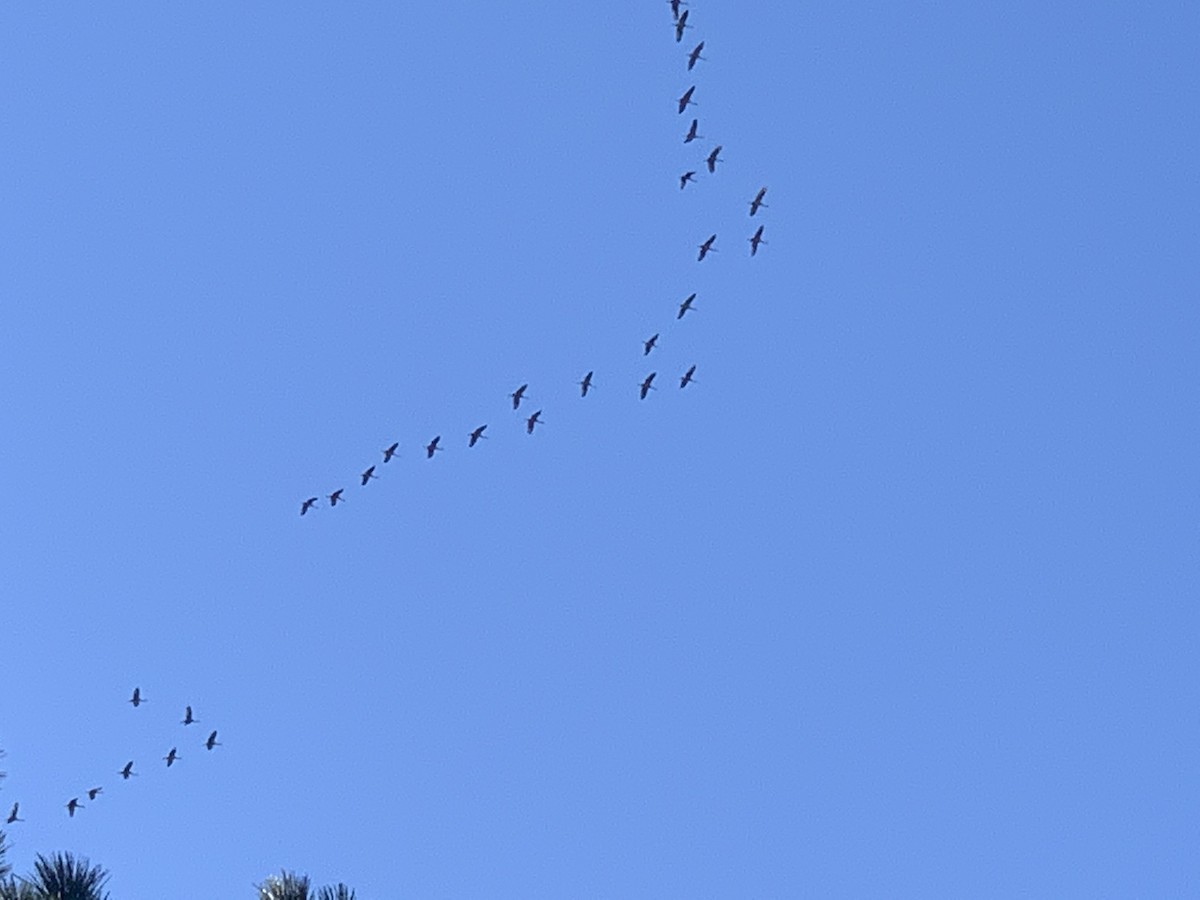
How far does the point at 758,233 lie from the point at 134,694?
90.9ft

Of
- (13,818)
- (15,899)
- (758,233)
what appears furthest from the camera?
(758,233)

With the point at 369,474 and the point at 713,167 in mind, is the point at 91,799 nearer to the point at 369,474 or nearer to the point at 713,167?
the point at 369,474

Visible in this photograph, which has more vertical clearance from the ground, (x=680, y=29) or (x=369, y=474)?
(x=680, y=29)

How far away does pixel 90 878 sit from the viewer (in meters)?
55.1

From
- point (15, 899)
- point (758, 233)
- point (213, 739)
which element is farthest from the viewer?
point (758, 233)

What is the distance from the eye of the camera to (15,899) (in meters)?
54.2

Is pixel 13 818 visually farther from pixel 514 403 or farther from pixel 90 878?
pixel 514 403

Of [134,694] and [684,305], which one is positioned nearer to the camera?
[134,694]

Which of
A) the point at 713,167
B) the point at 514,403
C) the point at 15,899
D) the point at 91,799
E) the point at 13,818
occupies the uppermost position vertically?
the point at 713,167

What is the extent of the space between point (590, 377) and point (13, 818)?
37711mm

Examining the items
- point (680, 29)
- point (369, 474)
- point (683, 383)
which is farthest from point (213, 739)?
point (680, 29)

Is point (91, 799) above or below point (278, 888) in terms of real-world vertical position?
above

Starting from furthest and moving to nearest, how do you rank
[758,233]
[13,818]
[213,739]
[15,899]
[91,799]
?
[758,233]
[213,739]
[91,799]
[13,818]
[15,899]

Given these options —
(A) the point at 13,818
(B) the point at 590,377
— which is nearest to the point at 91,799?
(A) the point at 13,818
